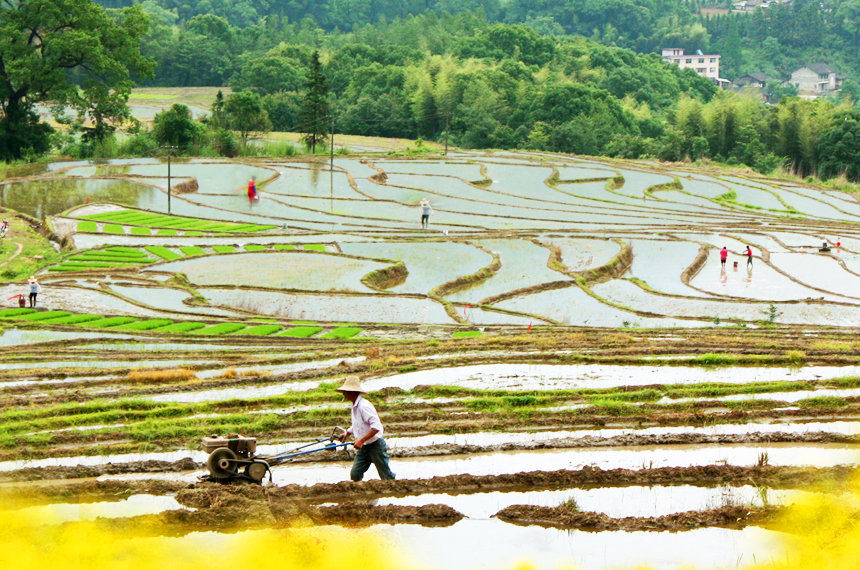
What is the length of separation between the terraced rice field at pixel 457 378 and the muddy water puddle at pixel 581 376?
0.07 m

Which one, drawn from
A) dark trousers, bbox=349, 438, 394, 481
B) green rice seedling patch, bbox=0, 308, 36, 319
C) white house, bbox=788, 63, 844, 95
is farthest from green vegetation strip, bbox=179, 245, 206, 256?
white house, bbox=788, 63, 844, 95

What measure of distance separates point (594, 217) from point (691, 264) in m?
9.54

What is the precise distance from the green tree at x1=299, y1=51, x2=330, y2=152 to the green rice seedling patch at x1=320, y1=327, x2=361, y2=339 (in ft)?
140

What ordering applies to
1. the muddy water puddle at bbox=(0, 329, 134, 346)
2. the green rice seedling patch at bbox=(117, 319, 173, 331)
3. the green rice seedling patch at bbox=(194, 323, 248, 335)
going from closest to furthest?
the muddy water puddle at bbox=(0, 329, 134, 346) < the green rice seedling patch at bbox=(194, 323, 248, 335) < the green rice seedling patch at bbox=(117, 319, 173, 331)

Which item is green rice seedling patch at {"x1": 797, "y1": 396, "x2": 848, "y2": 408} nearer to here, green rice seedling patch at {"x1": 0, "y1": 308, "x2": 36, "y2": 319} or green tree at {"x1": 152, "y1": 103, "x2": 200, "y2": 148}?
green rice seedling patch at {"x1": 0, "y1": 308, "x2": 36, "y2": 319}

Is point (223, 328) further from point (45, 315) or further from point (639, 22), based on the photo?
point (639, 22)

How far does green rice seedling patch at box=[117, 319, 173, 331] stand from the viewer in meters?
20.4

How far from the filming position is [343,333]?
20.2 meters

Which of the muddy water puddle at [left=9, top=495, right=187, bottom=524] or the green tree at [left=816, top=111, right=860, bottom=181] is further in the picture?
the green tree at [left=816, top=111, right=860, bottom=181]

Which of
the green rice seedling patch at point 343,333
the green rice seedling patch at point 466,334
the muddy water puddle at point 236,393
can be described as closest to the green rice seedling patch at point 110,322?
the green rice seedling patch at point 343,333

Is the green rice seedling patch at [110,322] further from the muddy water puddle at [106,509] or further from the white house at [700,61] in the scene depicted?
the white house at [700,61]

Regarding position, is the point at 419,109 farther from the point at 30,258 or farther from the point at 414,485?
the point at 414,485

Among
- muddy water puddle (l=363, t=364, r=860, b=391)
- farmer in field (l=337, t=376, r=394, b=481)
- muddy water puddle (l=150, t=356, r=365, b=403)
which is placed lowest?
muddy water puddle (l=150, t=356, r=365, b=403)

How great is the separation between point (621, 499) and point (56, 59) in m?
49.6
